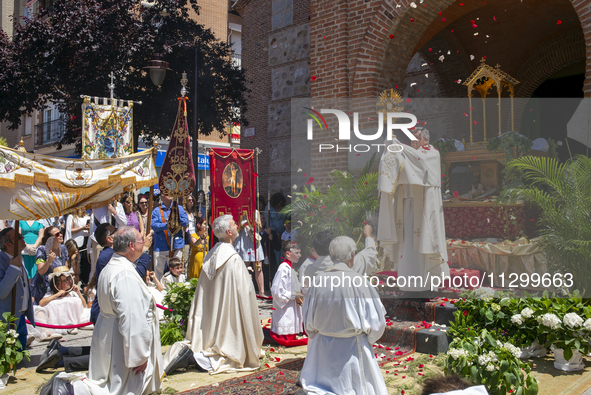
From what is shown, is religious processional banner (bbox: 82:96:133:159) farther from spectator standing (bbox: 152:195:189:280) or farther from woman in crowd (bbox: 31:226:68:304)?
woman in crowd (bbox: 31:226:68:304)

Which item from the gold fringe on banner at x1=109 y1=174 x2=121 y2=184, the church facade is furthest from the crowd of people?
the church facade

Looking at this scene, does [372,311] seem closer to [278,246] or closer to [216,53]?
[278,246]

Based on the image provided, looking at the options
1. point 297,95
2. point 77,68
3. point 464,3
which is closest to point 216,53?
point 297,95

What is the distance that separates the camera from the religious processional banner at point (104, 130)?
834cm

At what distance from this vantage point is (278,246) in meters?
10.7

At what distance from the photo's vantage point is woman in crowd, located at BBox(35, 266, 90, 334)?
7324 millimetres

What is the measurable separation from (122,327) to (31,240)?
6.04m

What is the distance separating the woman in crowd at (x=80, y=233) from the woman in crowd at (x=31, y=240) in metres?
0.53

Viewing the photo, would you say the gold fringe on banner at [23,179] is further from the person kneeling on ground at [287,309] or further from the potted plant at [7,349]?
the person kneeling on ground at [287,309]

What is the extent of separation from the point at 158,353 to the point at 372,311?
6.90 ft

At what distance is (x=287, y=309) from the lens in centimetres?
657

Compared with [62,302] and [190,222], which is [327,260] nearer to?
[62,302]

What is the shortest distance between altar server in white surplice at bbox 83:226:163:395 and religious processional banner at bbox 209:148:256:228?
15.0 feet

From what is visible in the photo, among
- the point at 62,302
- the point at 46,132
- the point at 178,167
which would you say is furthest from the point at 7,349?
the point at 46,132
